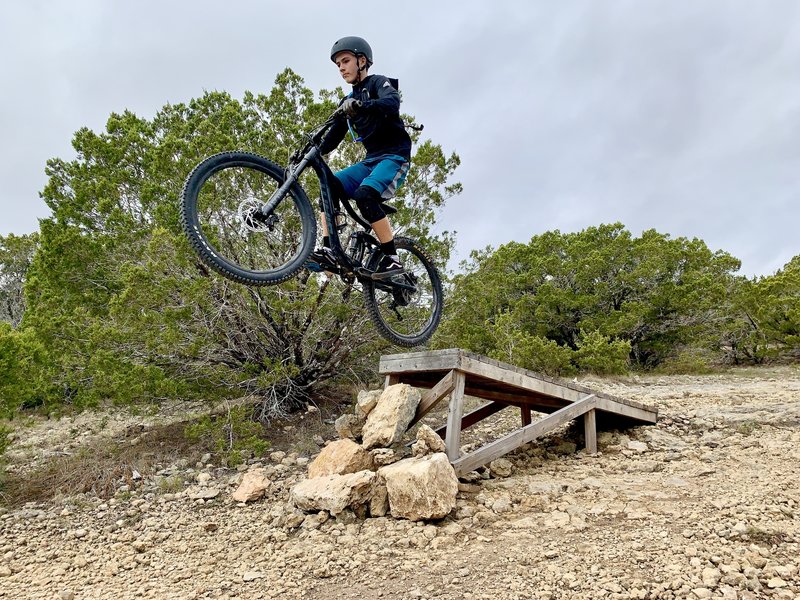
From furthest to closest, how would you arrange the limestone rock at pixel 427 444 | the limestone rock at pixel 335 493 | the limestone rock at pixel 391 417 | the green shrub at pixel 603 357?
the green shrub at pixel 603 357, the limestone rock at pixel 391 417, the limestone rock at pixel 427 444, the limestone rock at pixel 335 493

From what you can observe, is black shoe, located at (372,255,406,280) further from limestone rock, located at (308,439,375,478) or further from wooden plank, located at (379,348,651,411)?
limestone rock, located at (308,439,375,478)

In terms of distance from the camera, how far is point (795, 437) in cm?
672

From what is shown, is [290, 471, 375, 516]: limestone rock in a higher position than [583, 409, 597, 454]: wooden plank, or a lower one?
lower

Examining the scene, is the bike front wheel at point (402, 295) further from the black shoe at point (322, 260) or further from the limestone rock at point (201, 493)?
the limestone rock at point (201, 493)

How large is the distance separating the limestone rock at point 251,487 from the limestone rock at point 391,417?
4.57 ft

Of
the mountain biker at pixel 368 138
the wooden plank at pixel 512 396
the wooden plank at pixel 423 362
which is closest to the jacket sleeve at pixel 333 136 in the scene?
the mountain biker at pixel 368 138

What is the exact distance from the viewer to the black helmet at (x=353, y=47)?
349cm

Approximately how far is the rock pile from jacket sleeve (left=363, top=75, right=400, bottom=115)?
345 cm

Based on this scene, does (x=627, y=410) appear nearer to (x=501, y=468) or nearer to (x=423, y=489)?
(x=501, y=468)

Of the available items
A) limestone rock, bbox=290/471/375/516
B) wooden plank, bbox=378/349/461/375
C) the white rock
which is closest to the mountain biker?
wooden plank, bbox=378/349/461/375

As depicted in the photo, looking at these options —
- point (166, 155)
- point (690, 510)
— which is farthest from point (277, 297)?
point (690, 510)

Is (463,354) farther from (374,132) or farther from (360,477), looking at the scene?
(374,132)

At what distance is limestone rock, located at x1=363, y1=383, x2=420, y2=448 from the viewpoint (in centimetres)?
612

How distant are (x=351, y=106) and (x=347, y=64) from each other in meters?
0.40
